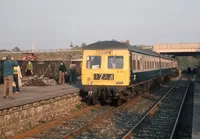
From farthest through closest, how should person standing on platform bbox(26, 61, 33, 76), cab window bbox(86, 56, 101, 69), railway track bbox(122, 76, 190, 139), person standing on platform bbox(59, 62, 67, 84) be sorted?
person standing on platform bbox(26, 61, 33, 76) < person standing on platform bbox(59, 62, 67, 84) < cab window bbox(86, 56, 101, 69) < railway track bbox(122, 76, 190, 139)

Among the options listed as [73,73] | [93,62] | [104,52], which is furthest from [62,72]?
[104,52]

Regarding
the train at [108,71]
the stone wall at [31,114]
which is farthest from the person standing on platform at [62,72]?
the stone wall at [31,114]

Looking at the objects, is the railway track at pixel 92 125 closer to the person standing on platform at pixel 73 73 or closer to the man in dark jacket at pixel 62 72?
the man in dark jacket at pixel 62 72

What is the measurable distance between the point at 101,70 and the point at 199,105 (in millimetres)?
4728

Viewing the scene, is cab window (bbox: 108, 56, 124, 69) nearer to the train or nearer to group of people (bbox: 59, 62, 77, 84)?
the train

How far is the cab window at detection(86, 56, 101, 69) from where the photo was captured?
14531 millimetres

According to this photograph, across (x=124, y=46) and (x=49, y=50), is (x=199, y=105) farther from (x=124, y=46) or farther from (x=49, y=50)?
(x=49, y=50)

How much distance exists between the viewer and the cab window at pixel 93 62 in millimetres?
14531

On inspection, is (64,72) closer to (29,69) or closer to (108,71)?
(29,69)

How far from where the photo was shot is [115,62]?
46.8ft

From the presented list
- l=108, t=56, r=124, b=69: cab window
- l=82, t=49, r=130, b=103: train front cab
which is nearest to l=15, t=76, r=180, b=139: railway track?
l=82, t=49, r=130, b=103: train front cab

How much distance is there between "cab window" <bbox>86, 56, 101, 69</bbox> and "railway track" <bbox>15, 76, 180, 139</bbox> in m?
2.02

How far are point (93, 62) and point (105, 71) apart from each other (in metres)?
0.82

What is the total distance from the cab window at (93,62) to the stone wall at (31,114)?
1.65 meters
